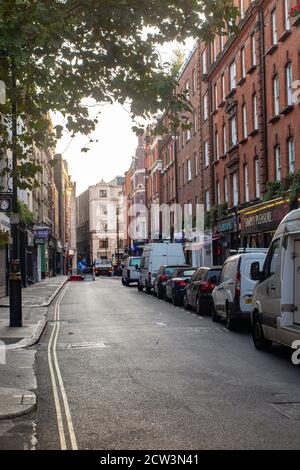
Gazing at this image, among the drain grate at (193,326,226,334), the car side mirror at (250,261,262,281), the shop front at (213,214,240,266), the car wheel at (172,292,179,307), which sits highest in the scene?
the shop front at (213,214,240,266)

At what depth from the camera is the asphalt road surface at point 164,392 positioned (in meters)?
6.07

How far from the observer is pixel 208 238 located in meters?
40.7

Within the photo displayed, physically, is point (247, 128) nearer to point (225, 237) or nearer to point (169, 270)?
point (225, 237)

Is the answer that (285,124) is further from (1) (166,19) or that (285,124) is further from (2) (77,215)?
(2) (77,215)

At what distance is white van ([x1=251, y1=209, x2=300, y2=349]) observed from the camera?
10.4 metres

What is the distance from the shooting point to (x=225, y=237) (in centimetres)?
3734

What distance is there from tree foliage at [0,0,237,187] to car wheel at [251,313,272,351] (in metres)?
4.55

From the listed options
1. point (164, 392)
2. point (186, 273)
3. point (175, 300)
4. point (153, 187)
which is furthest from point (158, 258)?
point (153, 187)

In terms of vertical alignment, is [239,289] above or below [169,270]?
below

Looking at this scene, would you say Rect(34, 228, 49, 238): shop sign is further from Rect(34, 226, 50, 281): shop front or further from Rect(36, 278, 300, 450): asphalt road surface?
Rect(36, 278, 300, 450): asphalt road surface

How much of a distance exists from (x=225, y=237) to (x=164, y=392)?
29505 mm

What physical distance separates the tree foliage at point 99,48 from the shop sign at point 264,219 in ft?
51.2

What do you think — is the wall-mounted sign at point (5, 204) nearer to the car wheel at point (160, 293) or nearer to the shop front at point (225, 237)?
the car wheel at point (160, 293)

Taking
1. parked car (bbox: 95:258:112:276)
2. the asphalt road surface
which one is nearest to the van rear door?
the asphalt road surface
